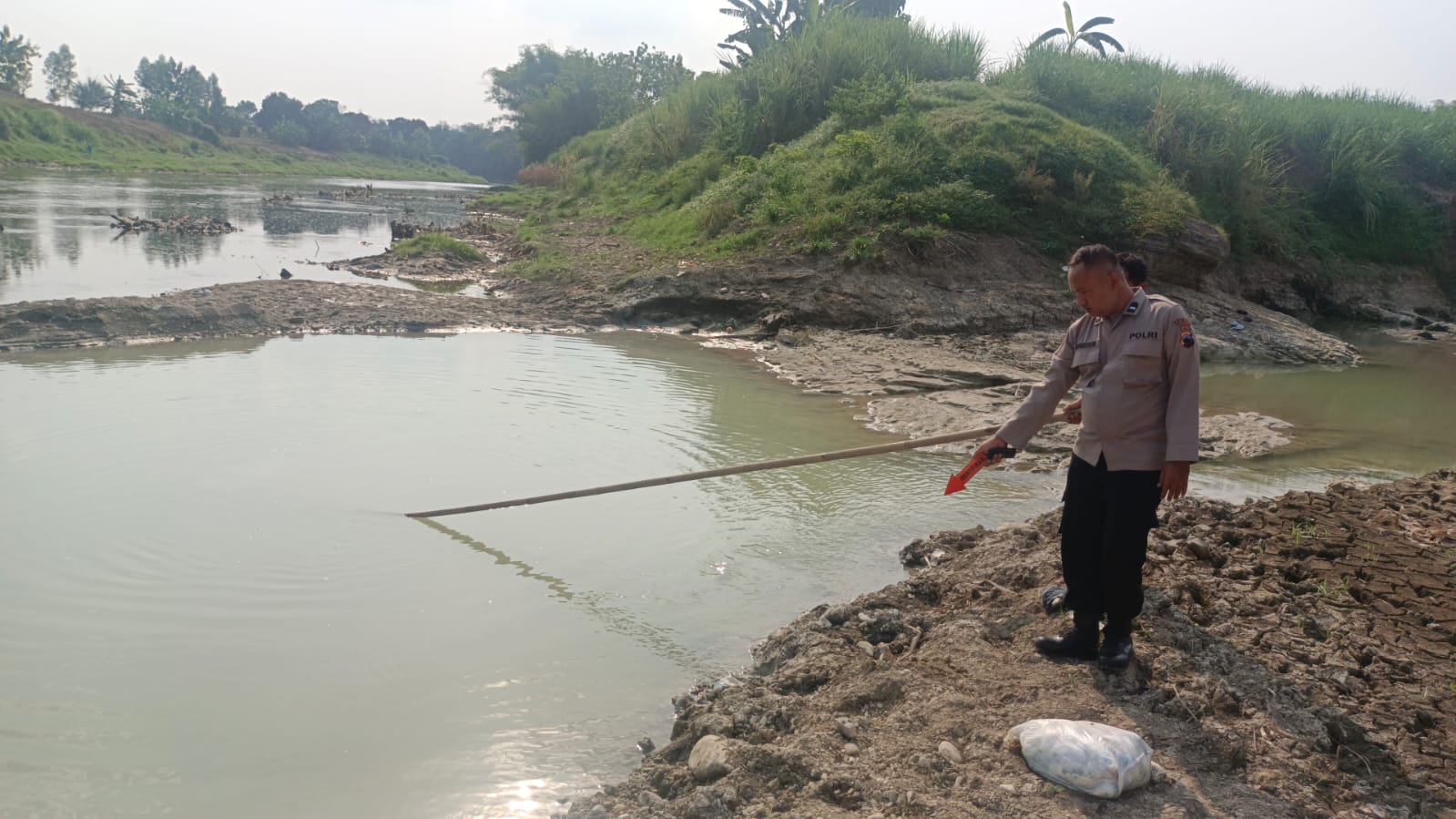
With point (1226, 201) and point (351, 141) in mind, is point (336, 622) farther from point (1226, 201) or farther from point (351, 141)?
point (351, 141)

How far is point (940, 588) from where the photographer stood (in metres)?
4.34

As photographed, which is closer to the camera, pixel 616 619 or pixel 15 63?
pixel 616 619

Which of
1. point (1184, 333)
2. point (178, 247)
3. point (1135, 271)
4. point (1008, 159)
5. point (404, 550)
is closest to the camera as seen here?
point (1184, 333)

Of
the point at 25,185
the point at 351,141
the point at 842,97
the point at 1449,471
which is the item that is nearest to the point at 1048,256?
the point at 842,97

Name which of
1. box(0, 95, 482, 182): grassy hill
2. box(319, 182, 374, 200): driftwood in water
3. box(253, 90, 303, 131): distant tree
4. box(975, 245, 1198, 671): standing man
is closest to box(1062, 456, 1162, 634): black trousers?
box(975, 245, 1198, 671): standing man

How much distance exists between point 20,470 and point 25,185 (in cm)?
3211

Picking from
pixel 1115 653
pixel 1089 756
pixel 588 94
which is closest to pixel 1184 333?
pixel 1115 653

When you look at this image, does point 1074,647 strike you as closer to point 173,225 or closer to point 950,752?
point 950,752

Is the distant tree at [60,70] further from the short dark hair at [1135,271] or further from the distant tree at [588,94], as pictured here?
the short dark hair at [1135,271]

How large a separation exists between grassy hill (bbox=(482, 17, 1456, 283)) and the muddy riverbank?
26.7 feet

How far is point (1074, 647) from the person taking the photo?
11.2ft

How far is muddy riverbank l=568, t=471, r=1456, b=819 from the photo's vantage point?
2.70m

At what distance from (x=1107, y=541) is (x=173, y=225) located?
71.4ft

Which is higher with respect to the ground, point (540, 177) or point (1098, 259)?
point (540, 177)
